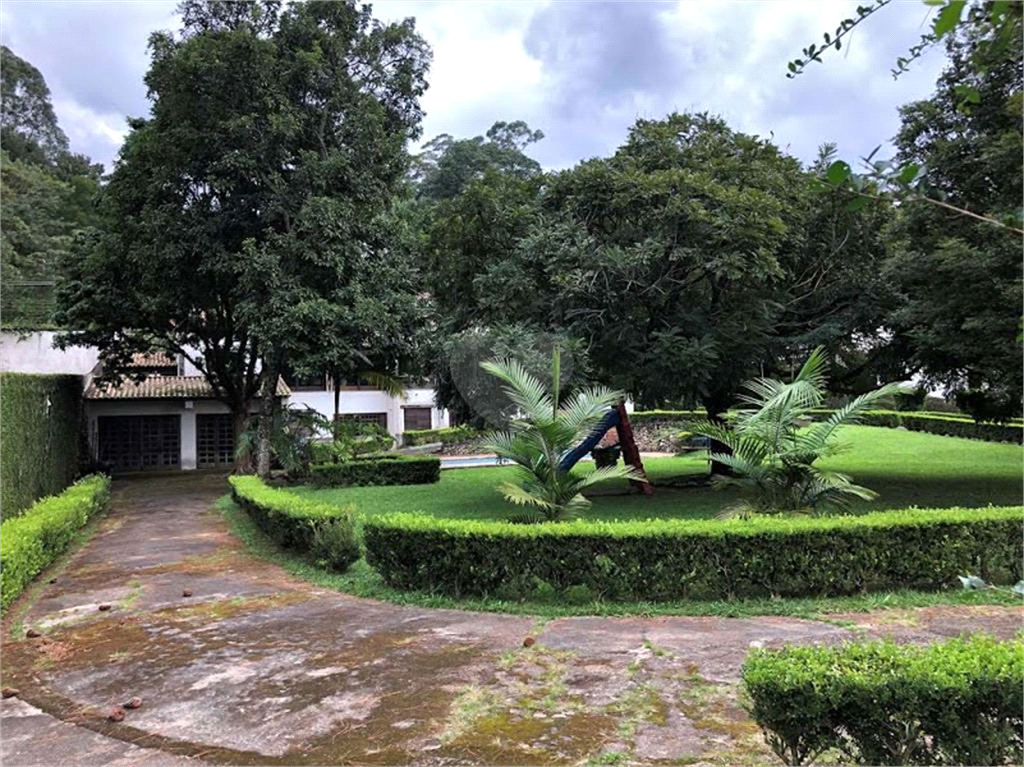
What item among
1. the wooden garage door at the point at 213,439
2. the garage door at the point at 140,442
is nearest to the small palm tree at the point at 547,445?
the wooden garage door at the point at 213,439

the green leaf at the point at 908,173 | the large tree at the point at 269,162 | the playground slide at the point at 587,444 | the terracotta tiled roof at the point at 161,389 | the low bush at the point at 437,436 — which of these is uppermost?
the large tree at the point at 269,162

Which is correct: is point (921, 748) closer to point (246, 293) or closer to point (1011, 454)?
point (246, 293)

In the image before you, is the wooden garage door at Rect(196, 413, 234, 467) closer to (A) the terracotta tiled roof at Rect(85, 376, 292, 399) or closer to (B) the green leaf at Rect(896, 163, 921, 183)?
(A) the terracotta tiled roof at Rect(85, 376, 292, 399)

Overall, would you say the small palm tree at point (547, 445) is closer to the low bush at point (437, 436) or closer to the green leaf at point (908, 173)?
the green leaf at point (908, 173)

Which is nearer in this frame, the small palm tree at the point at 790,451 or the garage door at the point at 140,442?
the small palm tree at the point at 790,451

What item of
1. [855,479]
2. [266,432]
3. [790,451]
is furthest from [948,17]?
[266,432]

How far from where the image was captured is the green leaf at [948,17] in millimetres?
1134

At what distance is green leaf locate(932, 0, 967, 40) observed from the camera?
113 cm

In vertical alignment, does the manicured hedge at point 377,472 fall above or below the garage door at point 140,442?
below

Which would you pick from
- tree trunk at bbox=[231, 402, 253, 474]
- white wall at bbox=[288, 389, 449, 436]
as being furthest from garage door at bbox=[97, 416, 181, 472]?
tree trunk at bbox=[231, 402, 253, 474]

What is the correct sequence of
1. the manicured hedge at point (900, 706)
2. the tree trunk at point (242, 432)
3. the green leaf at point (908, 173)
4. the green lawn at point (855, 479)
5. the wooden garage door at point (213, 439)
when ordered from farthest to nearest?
the wooden garage door at point (213, 439)
the tree trunk at point (242, 432)
the green lawn at point (855, 479)
the manicured hedge at point (900, 706)
the green leaf at point (908, 173)

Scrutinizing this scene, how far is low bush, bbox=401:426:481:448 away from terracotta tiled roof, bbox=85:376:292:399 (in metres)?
5.64

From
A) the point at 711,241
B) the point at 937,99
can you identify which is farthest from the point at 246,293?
the point at 937,99

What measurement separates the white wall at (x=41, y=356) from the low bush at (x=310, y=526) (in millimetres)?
14516
